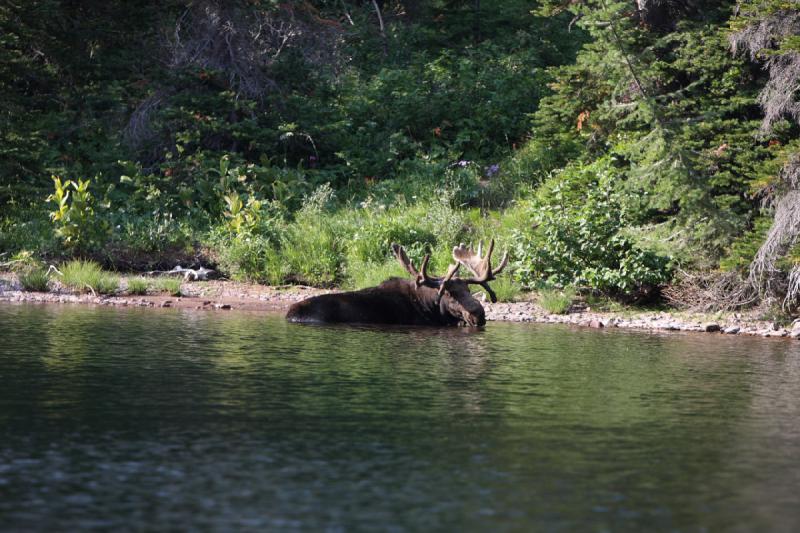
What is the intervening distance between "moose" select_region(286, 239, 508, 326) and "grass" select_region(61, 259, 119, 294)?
5.06m

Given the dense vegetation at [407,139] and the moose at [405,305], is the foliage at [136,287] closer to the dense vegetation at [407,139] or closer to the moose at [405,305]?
the dense vegetation at [407,139]

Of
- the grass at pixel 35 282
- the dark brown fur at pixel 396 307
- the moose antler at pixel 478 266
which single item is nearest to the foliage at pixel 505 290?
the moose antler at pixel 478 266

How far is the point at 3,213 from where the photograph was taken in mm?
25906

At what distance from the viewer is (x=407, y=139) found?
2953cm

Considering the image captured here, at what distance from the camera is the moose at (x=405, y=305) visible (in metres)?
18.6

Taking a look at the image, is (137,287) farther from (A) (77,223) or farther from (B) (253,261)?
(A) (77,223)

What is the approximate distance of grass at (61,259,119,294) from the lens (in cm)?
2231

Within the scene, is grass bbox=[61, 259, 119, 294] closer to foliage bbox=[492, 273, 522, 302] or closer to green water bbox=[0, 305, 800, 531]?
green water bbox=[0, 305, 800, 531]

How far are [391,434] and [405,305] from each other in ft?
30.5

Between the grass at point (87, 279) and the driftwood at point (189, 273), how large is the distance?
1.49 metres

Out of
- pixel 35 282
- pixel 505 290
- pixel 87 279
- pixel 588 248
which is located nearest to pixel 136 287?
pixel 87 279

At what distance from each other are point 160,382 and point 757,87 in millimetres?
13144

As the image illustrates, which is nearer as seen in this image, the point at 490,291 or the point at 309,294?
the point at 490,291

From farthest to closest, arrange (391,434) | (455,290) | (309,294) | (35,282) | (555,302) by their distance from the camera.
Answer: (309,294), (35,282), (555,302), (455,290), (391,434)
